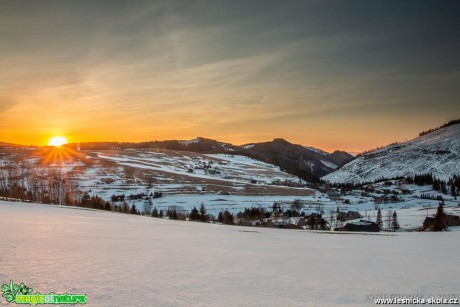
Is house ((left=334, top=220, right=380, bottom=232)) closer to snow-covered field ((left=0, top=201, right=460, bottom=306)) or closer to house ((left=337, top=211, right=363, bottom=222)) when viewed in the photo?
house ((left=337, top=211, right=363, bottom=222))

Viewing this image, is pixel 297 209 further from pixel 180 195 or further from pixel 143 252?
pixel 143 252

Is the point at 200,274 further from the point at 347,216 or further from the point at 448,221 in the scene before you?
the point at 347,216

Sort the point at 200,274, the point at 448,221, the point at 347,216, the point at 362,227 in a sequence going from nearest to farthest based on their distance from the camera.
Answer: the point at 200,274 < the point at 362,227 < the point at 448,221 < the point at 347,216

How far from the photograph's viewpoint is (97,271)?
9.20 metres

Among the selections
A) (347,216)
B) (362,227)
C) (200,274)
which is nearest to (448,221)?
(362,227)

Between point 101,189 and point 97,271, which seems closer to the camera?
point 97,271

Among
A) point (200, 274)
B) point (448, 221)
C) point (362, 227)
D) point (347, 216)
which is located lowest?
point (347, 216)

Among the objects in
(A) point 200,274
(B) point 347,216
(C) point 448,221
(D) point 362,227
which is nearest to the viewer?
(A) point 200,274

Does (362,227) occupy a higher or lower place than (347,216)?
higher

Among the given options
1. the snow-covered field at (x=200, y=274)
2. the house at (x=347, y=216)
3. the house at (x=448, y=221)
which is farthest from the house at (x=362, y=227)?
the snow-covered field at (x=200, y=274)

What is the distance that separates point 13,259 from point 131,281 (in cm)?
355

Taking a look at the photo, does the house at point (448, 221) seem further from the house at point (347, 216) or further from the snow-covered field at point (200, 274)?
the snow-covered field at point (200, 274)

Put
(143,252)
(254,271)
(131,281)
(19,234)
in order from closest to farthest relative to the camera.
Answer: (131,281) < (254,271) < (143,252) < (19,234)

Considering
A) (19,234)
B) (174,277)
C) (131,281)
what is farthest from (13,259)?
(19,234)
